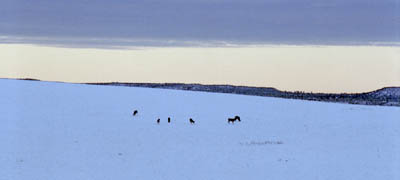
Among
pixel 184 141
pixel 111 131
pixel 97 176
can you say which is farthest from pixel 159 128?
pixel 97 176

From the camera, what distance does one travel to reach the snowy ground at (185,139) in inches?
755

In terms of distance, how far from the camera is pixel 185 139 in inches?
1036

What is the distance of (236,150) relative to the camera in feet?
76.4

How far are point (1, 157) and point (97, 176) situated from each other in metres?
5.00

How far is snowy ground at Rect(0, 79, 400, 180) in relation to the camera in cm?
1919

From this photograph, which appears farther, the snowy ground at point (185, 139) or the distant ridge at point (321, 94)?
the distant ridge at point (321, 94)

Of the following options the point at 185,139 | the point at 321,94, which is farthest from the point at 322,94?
the point at 185,139

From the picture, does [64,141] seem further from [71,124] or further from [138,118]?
[138,118]

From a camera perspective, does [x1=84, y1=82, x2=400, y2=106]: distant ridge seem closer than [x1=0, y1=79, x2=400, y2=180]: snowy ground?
No

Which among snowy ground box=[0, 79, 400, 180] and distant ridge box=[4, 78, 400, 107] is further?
distant ridge box=[4, 78, 400, 107]

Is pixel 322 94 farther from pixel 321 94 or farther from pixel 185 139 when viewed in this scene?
pixel 185 139

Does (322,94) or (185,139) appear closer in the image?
(185,139)

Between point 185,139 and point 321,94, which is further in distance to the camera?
point 321,94

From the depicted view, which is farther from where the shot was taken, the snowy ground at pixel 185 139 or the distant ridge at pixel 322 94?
the distant ridge at pixel 322 94
